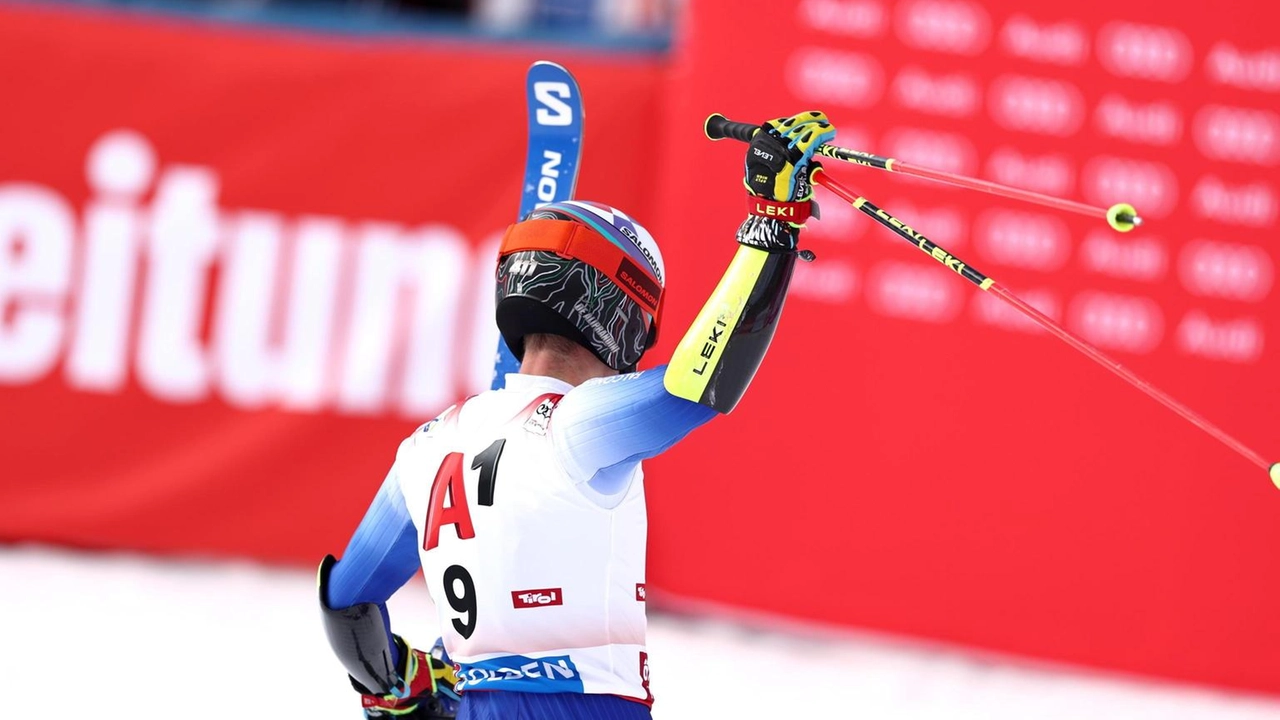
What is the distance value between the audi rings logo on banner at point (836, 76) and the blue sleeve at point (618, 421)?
3543mm

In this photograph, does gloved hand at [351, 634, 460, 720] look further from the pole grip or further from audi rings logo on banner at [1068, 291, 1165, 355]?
audi rings logo on banner at [1068, 291, 1165, 355]

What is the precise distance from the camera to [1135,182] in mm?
5559

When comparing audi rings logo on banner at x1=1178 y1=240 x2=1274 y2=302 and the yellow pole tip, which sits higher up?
the yellow pole tip

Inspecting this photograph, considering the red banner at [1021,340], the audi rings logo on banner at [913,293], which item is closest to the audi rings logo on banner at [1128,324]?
the red banner at [1021,340]

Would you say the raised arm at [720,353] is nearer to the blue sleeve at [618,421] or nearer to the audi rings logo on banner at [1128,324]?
the blue sleeve at [618,421]

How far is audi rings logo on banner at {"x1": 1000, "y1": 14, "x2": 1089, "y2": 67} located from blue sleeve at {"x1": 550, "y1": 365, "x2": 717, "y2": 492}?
378 cm

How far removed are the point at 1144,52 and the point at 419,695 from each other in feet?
13.0

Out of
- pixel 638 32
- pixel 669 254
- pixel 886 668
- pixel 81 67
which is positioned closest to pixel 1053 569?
pixel 886 668

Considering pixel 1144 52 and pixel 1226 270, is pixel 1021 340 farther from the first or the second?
pixel 1144 52

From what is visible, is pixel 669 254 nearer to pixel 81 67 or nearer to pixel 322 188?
pixel 322 188

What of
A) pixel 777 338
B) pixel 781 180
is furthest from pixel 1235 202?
pixel 781 180

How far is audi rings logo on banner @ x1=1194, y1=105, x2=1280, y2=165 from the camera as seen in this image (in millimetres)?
5512

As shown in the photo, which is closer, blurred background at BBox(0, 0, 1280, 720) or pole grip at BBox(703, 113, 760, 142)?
pole grip at BBox(703, 113, 760, 142)

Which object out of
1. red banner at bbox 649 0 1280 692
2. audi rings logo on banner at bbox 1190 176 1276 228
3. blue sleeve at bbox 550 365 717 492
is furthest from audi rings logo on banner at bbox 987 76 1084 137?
blue sleeve at bbox 550 365 717 492
